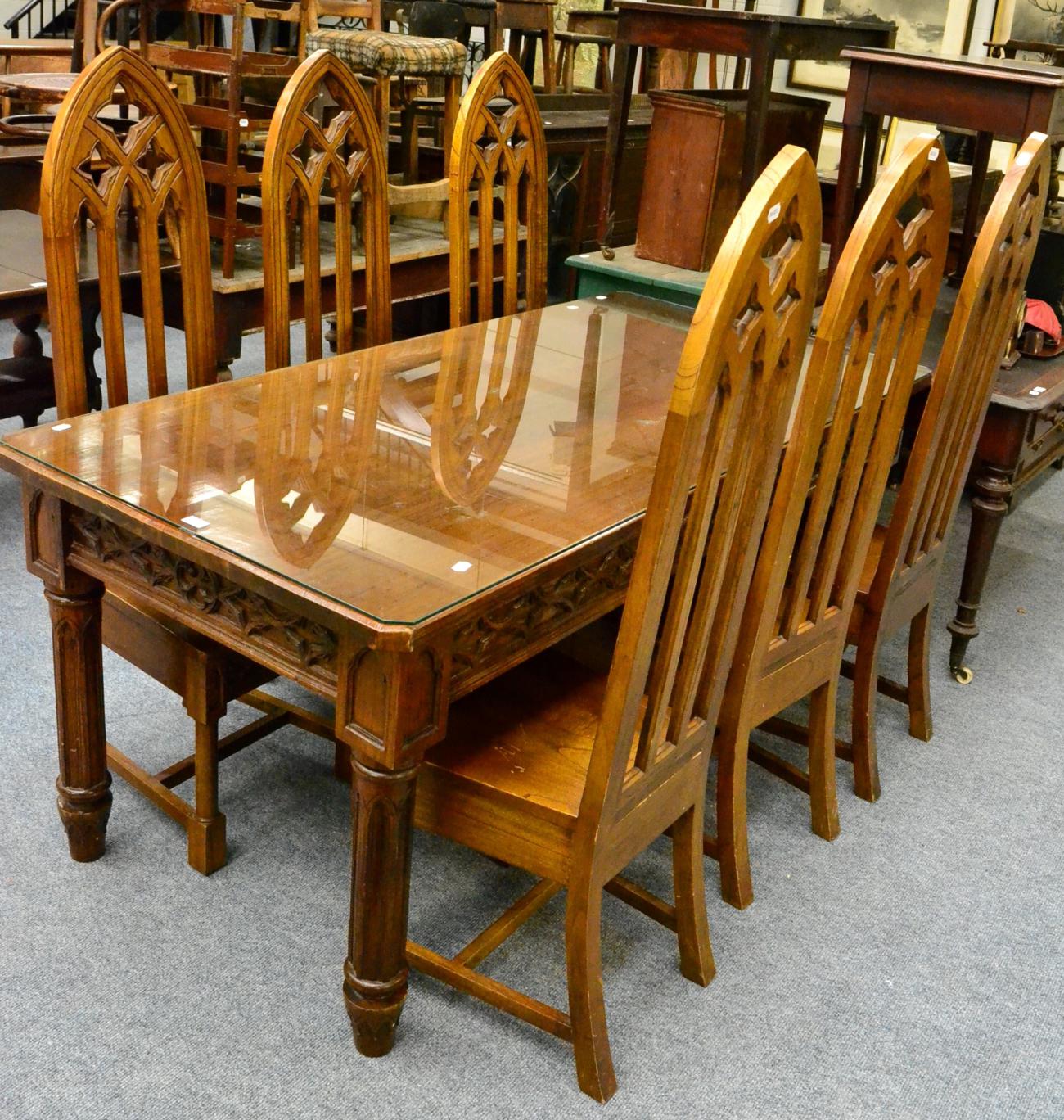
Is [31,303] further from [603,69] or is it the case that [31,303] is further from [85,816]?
[603,69]

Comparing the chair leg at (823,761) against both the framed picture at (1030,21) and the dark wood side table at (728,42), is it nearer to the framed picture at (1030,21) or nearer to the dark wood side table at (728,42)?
the dark wood side table at (728,42)

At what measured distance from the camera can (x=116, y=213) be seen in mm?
2221

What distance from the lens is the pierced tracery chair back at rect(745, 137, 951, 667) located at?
176cm

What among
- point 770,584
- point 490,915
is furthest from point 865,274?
point 490,915

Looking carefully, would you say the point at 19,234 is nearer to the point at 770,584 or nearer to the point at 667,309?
the point at 667,309

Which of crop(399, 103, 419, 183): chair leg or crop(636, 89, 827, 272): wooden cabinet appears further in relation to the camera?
crop(399, 103, 419, 183): chair leg

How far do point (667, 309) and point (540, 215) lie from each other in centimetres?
38

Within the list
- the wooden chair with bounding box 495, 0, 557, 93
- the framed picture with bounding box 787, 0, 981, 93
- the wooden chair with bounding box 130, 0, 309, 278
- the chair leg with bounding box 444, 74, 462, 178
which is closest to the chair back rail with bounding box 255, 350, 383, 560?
the wooden chair with bounding box 130, 0, 309, 278

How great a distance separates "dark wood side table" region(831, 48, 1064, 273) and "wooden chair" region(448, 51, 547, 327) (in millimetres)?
908

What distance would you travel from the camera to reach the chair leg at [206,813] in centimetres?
212

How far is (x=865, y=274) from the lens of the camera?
1770 millimetres

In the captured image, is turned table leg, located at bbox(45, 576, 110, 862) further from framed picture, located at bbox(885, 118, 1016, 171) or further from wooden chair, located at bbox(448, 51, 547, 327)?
framed picture, located at bbox(885, 118, 1016, 171)

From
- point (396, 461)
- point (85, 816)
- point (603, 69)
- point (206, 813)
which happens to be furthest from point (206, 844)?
point (603, 69)

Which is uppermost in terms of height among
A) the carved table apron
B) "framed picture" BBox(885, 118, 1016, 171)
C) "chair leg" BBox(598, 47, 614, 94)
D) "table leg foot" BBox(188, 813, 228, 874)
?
"chair leg" BBox(598, 47, 614, 94)
